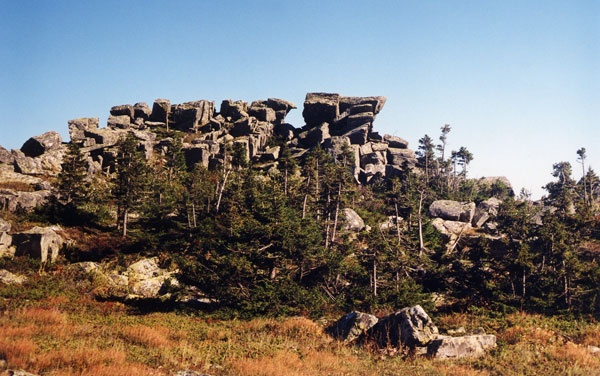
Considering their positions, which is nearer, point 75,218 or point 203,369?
point 203,369

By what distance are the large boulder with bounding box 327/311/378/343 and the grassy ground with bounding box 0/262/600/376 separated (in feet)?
2.33

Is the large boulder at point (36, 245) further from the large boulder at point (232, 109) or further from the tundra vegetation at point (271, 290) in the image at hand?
the large boulder at point (232, 109)

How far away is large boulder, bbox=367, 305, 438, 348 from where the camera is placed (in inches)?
599

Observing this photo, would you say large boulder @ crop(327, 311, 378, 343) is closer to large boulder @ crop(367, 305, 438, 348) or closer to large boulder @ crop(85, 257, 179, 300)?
large boulder @ crop(367, 305, 438, 348)

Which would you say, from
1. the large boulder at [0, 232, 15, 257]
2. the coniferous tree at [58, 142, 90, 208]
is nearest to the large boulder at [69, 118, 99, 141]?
the coniferous tree at [58, 142, 90, 208]

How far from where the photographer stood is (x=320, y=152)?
2307 inches

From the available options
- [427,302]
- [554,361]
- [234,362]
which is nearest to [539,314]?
[427,302]

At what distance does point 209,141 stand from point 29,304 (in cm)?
5999

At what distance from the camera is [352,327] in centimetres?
1672

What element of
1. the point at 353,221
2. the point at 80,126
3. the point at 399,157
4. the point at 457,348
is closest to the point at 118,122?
the point at 80,126

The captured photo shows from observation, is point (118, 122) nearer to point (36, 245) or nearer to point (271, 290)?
point (36, 245)

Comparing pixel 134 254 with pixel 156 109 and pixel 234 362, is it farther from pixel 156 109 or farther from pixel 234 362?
pixel 156 109

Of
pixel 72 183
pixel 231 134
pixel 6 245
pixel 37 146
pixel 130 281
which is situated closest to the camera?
pixel 130 281

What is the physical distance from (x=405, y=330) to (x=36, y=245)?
97.6 ft
